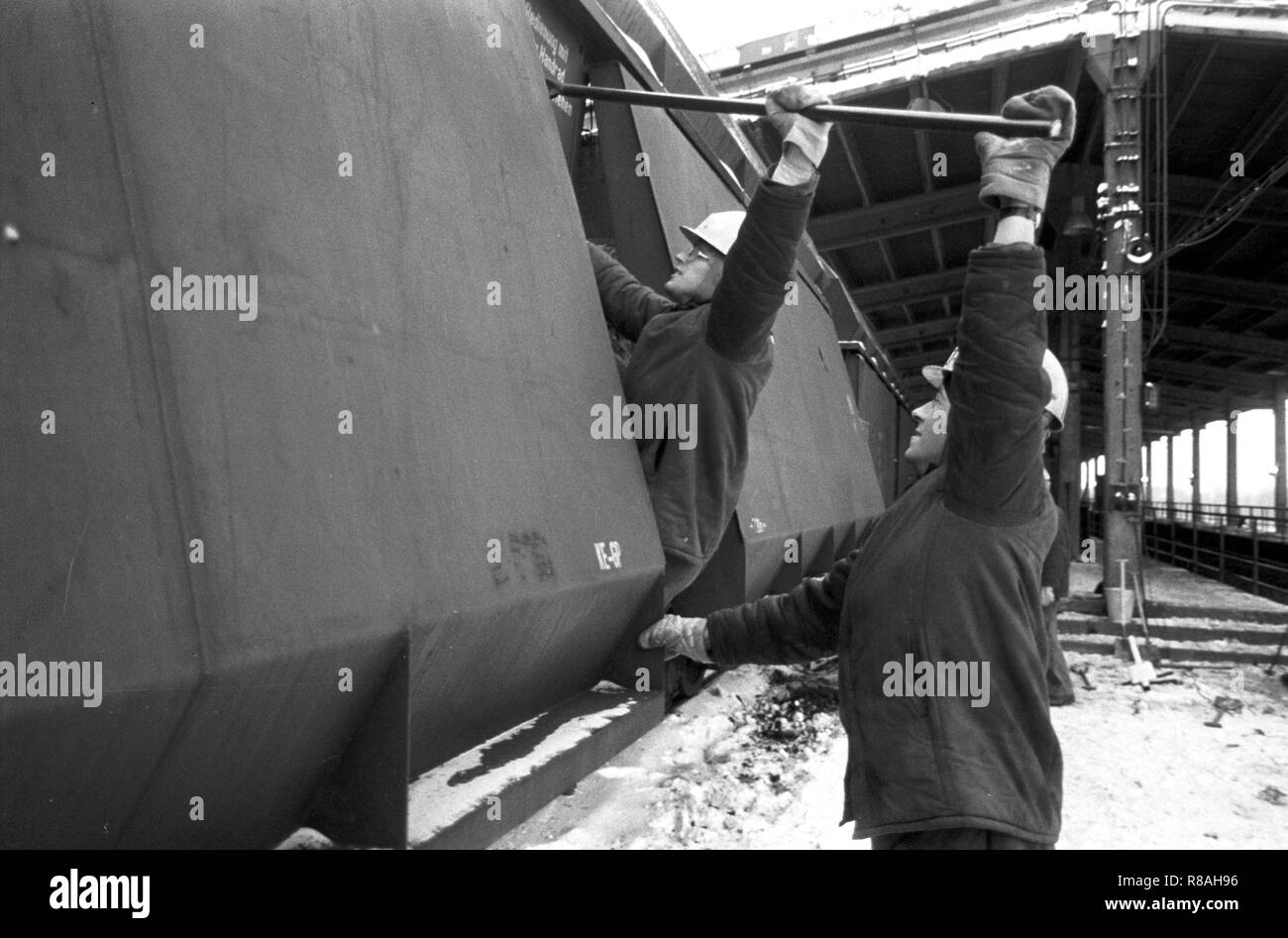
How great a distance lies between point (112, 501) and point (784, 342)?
191 inches

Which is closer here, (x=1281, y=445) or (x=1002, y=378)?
(x=1002, y=378)

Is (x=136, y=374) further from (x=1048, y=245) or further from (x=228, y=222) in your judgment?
(x=1048, y=245)

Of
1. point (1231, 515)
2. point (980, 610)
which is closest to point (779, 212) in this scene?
point (980, 610)

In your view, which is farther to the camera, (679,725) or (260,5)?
(679,725)

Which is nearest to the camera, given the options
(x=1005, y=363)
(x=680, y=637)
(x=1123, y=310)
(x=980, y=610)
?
(x=1005, y=363)

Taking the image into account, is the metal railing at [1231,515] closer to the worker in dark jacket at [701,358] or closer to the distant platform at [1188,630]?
the distant platform at [1188,630]

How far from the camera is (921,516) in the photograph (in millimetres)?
1877

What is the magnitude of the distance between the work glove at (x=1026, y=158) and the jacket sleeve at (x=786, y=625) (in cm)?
83

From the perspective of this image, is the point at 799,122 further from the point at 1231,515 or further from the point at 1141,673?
the point at 1231,515

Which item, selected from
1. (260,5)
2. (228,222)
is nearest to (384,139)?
(260,5)

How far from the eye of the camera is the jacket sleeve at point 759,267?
2381 millimetres

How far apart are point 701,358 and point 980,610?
1.25 meters

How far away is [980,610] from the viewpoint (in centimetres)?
177

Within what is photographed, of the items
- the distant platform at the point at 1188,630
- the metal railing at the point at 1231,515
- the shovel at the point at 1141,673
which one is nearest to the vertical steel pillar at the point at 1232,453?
the metal railing at the point at 1231,515
